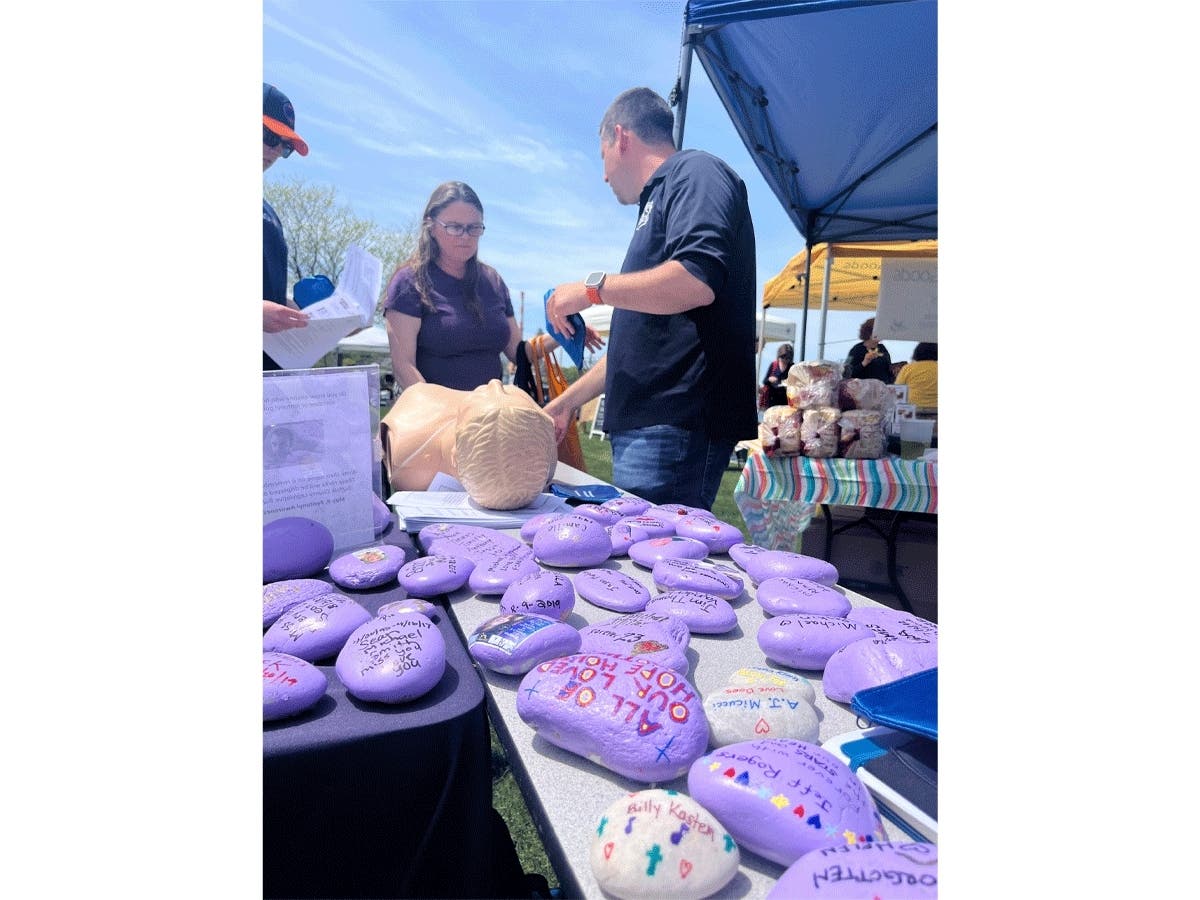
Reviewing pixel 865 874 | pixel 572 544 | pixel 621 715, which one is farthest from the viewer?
pixel 572 544

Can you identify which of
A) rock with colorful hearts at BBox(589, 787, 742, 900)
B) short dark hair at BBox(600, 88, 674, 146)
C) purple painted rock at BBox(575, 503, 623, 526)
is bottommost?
rock with colorful hearts at BBox(589, 787, 742, 900)

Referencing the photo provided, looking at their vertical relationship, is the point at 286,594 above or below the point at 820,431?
below

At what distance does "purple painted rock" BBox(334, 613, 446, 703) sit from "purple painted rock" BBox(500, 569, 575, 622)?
0.42 ft

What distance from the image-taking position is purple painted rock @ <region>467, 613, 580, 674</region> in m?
0.64

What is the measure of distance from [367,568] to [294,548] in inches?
4.3

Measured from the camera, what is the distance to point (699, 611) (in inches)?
31.0

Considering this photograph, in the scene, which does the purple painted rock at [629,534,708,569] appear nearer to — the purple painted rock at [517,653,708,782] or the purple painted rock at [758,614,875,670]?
the purple painted rock at [758,614,875,670]

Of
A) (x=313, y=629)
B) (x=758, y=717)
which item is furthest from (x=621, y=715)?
(x=313, y=629)

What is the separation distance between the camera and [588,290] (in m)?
1.52

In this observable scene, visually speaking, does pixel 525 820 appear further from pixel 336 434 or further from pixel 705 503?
pixel 336 434

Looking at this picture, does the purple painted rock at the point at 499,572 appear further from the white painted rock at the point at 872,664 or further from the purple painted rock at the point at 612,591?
the white painted rock at the point at 872,664

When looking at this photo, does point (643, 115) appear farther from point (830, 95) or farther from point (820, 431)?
point (830, 95)

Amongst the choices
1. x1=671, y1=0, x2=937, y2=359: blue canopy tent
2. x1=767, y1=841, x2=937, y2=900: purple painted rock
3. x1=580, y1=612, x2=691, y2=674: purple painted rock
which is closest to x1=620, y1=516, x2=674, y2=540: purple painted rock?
x1=580, y1=612, x2=691, y2=674: purple painted rock
